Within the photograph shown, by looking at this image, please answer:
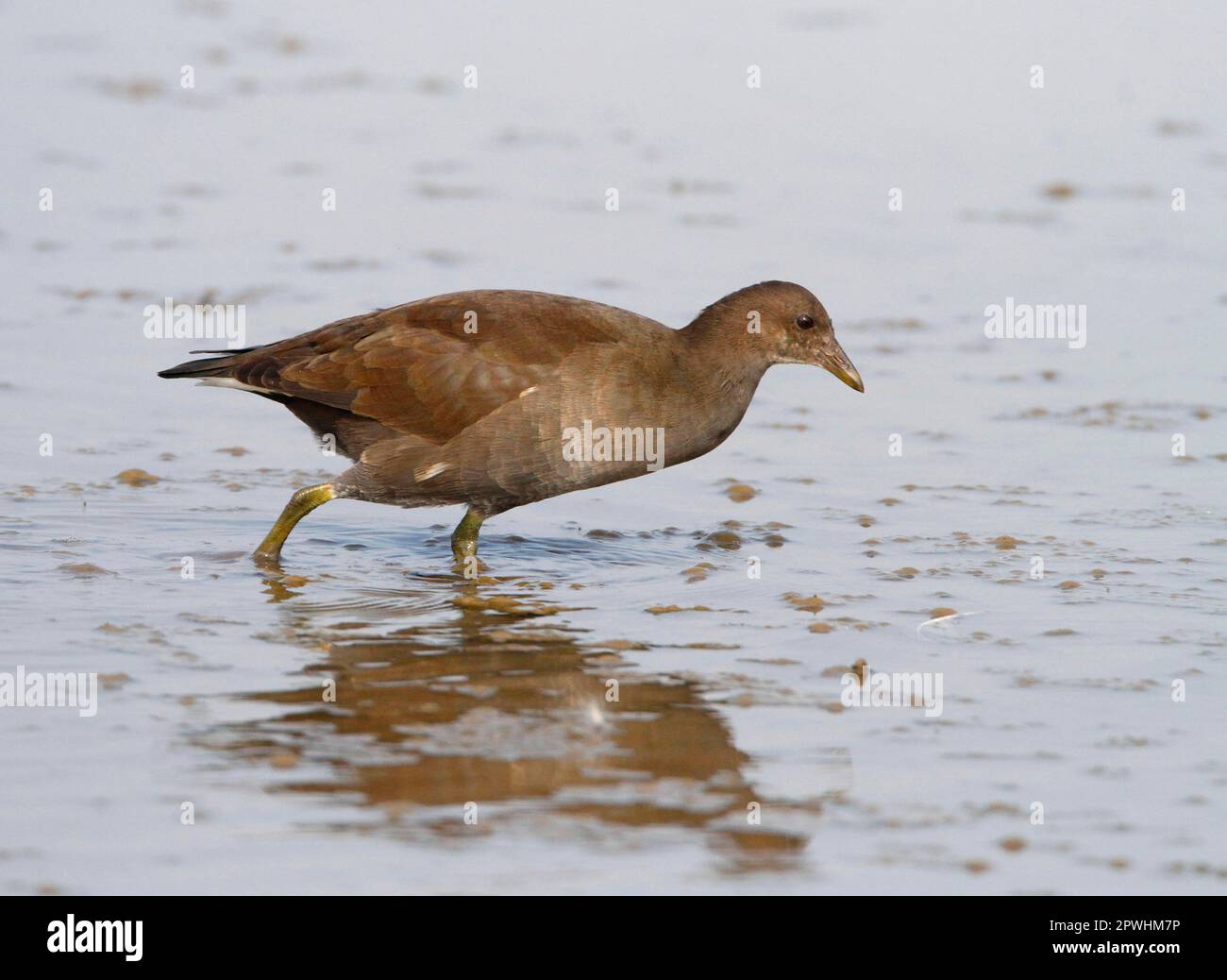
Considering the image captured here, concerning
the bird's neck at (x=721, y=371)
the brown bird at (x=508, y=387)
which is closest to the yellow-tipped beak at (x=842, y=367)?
the brown bird at (x=508, y=387)

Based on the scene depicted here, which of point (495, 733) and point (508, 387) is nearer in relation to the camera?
point (495, 733)

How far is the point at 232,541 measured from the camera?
996cm

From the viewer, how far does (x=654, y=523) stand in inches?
416

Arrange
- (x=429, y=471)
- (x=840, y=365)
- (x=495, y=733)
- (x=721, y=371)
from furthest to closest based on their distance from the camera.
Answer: (x=840, y=365) < (x=721, y=371) < (x=429, y=471) < (x=495, y=733)

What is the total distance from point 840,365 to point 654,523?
131cm

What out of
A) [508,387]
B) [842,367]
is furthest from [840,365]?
[508,387]

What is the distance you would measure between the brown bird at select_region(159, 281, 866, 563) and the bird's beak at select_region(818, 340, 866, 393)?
0.15 meters

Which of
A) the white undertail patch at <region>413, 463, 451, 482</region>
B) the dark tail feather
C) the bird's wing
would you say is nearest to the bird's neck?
the bird's wing

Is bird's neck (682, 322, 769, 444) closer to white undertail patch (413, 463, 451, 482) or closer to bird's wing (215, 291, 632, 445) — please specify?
bird's wing (215, 291, 632, 445)

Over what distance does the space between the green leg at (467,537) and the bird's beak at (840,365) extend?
1.88 meters

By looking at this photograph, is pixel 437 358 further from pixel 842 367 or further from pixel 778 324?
pixel 842 367

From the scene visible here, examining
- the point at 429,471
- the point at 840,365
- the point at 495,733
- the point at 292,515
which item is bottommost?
the point at 495,733

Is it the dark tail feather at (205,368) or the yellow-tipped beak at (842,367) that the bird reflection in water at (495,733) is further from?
the yellow-tipped beak at (842,367)

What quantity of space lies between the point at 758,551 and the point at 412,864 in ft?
13.6
